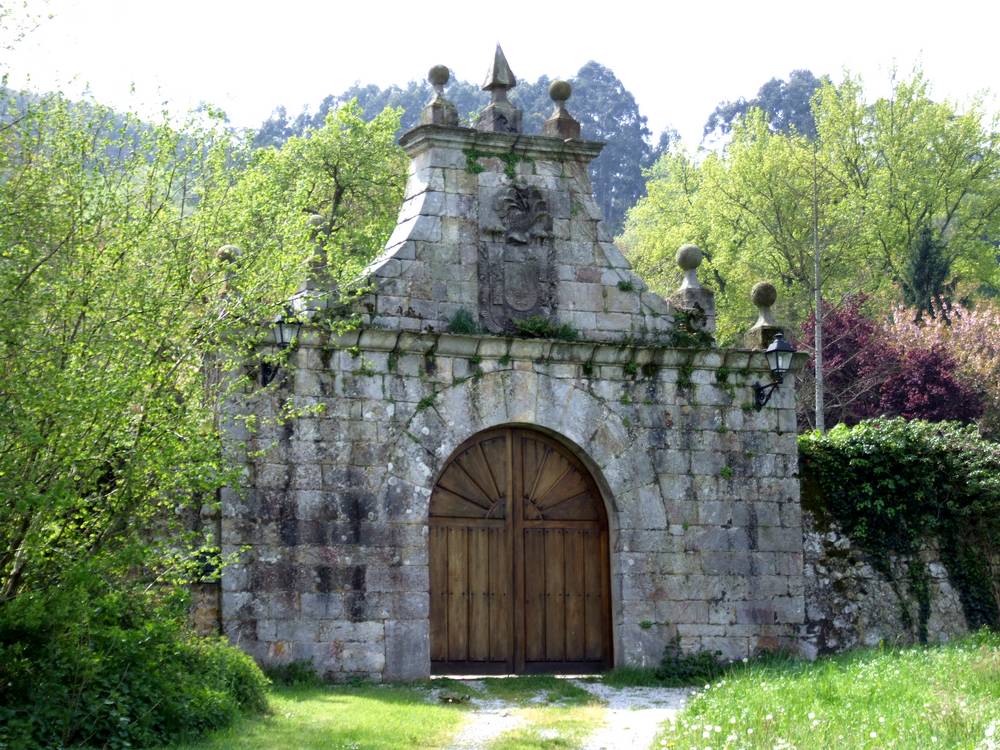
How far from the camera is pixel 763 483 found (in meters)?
13.6

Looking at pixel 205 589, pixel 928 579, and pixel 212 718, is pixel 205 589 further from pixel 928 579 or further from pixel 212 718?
pixel 928 579

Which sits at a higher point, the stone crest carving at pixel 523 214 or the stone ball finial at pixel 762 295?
the stone crest carving at pixel 523 214

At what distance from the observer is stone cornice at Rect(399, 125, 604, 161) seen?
13.1 m

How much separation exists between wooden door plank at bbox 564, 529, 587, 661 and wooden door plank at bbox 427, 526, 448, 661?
122cm

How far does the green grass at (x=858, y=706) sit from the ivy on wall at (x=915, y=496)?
2.35m

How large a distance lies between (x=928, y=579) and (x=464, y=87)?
5612 cm

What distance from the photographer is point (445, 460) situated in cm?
1252

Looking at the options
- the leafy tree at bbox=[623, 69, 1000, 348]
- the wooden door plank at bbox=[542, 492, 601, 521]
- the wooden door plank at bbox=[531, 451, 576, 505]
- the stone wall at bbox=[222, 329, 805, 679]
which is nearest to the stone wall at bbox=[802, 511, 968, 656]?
the stone wall at bbox=[222, 329, 805, 679]

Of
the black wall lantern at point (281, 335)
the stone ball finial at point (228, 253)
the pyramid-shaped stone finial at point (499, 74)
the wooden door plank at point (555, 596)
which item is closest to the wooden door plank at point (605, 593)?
the wooden door plank at point (555, 596)

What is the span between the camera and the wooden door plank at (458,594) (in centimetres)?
1271

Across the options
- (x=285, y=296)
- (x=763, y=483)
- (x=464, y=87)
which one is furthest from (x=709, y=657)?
(x=464, y=87)

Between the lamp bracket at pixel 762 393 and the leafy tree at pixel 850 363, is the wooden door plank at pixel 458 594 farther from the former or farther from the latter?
the leafy tree at pixel 850 363

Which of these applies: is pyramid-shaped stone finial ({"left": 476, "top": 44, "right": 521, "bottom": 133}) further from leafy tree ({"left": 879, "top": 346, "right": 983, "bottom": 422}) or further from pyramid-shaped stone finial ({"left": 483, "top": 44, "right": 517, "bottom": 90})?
leafy tree ({"left": 879, "top": 346, "right": 983, "bottom": 422})

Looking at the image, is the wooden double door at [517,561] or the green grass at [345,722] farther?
the wooden double door at [517,561]
